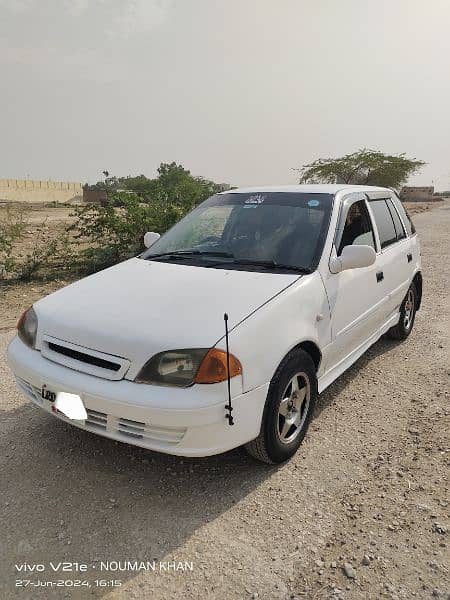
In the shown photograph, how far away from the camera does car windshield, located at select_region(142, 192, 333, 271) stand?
10.4ft

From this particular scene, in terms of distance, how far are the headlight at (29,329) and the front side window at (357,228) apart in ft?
6.94

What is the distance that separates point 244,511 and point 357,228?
2.32 meters

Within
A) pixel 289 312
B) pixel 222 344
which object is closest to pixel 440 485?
pixel 289 312

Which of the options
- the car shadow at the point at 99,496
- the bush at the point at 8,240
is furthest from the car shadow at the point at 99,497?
the bush at the point at 8,240

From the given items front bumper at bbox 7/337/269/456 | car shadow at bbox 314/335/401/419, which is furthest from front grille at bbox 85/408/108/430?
car shadow at bbox 314/335/401/419

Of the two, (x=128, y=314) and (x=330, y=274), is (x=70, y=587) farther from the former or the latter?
(x=330, y=274)

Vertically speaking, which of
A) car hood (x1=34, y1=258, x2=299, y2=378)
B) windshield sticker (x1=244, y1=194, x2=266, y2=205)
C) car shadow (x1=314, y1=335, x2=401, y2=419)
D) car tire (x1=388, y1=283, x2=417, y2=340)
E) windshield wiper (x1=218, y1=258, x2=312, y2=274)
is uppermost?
windshield sticker (x1=244, y1=194, x2=266, y2=205)

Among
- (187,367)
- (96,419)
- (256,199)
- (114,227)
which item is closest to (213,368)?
(187,367)

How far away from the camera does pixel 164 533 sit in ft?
7.50

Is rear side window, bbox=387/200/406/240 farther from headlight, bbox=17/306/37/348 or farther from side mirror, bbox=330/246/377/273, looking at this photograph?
headlight, bbox=17/306/37/348

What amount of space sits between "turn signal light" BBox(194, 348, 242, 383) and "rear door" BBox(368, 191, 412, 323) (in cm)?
211

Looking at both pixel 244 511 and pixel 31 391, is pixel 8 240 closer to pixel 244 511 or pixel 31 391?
pixel 31 391

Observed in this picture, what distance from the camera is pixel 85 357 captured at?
2492mm

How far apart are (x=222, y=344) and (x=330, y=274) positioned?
119 centimetres
